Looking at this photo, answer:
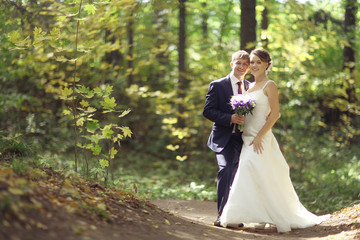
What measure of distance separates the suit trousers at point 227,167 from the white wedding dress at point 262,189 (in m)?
0.14

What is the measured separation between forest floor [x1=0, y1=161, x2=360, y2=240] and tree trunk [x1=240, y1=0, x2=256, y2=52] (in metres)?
3.77

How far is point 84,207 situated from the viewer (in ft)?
14.1

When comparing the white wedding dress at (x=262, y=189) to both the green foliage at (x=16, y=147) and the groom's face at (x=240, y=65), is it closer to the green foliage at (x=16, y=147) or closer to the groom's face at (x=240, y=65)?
the groom's face at (x=240, y=65)

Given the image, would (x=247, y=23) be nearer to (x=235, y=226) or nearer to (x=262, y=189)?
(x=262, y=189)

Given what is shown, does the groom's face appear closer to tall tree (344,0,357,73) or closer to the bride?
the bride

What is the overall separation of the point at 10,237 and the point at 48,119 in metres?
9.86

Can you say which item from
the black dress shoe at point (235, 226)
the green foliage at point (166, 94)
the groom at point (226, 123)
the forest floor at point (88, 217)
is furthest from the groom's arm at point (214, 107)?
the green foliage at point (166, 94)

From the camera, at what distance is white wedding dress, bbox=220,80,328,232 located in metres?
5.78

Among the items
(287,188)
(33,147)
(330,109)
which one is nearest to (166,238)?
(287,188)

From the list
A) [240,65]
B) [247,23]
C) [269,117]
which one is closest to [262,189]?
[269,117]

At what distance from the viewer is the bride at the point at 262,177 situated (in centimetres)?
579

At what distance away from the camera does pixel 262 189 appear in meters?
5.92

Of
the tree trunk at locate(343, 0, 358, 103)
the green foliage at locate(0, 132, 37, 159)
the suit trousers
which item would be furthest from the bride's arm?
the tree trunk at locate(343, 0, 358, 103)

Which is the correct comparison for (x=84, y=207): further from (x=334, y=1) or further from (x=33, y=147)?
(x=334, y=1)
